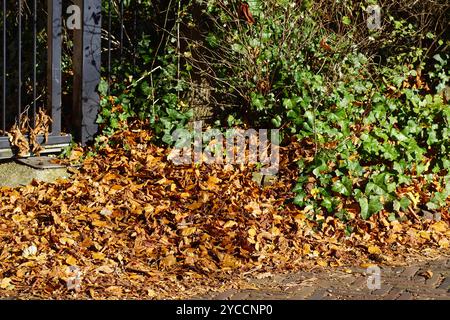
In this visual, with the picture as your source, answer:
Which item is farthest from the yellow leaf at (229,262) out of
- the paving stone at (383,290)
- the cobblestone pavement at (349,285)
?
the paving stone at (383,290)

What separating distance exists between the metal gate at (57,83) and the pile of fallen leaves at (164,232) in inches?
17.0

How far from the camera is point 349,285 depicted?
508cm

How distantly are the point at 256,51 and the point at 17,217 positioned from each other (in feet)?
8.92

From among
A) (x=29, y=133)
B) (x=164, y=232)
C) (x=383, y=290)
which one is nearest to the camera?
(x=383, y=290)

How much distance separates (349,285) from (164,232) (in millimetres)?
1450

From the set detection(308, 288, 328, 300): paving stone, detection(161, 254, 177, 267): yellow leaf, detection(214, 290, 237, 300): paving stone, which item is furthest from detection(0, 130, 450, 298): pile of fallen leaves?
detection(308, 288, 328, 300): paving stone

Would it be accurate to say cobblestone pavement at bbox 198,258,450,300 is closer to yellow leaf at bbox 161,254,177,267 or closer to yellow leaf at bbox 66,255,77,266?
yellow leaf at bbox 161,254,177,267

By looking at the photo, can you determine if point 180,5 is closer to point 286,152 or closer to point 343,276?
point 286,152

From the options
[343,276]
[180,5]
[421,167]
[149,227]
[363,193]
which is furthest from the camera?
[180,5]

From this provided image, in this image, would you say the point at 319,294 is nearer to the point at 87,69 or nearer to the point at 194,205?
the point at 194,205

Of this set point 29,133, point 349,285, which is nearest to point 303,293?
point 349,285

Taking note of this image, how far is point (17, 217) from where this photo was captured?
5863 mm

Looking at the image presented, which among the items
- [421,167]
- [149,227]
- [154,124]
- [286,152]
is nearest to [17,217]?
[149,227]

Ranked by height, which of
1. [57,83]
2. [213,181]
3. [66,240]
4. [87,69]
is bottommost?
[66,240]
